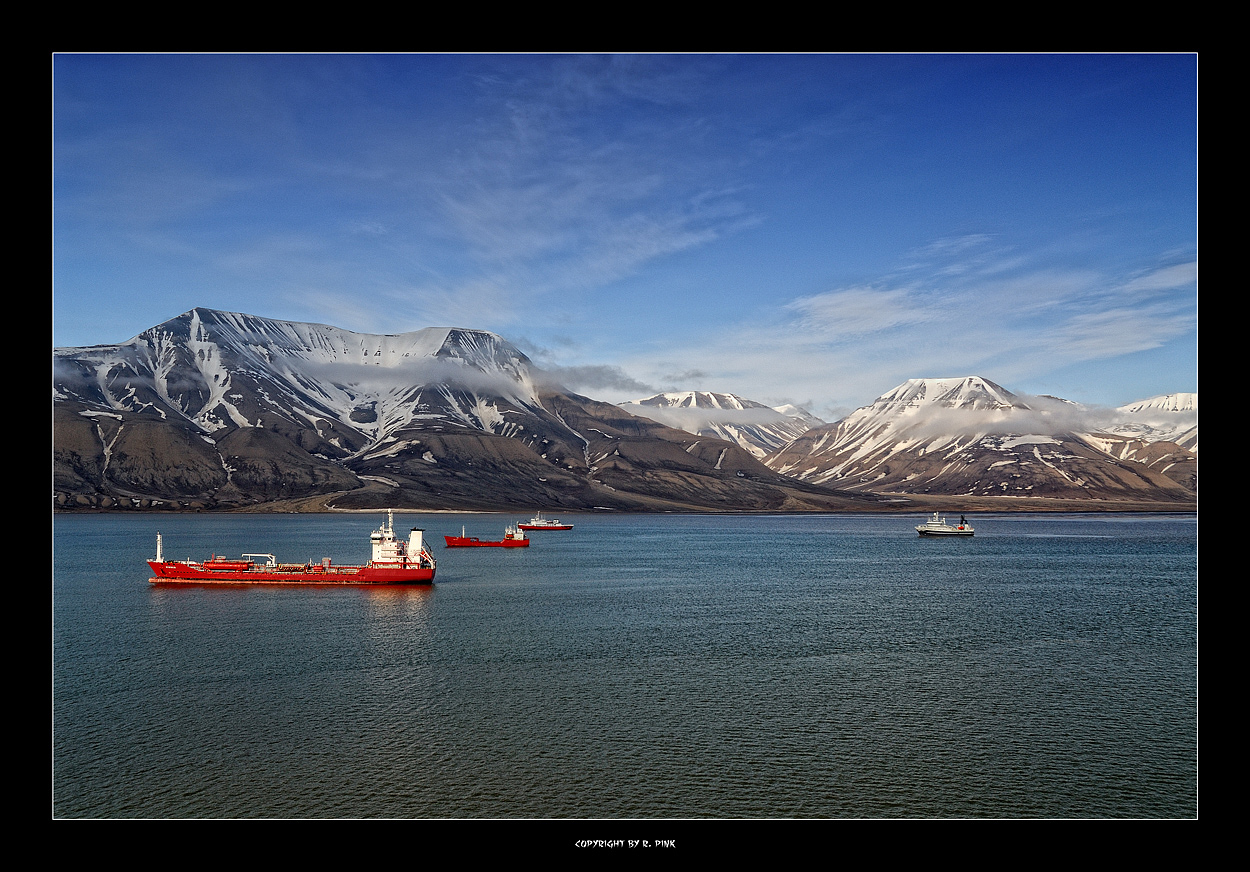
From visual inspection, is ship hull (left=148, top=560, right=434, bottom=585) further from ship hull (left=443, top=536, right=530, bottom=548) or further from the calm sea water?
ship hull (left=443, top=536, right=530, bottom=548)

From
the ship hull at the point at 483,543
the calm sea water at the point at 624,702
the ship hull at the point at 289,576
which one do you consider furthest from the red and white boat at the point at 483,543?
the calm sea water at the point at 624,702

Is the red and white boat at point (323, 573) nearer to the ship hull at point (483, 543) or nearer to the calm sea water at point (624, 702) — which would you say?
the calm sea water at point (624, 702)

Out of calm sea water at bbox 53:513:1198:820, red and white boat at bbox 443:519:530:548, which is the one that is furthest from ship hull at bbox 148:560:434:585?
red and white boat at bbox 443:519:530:548

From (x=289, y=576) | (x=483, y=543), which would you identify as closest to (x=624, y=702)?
(x=289, y=576)
